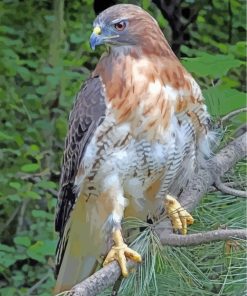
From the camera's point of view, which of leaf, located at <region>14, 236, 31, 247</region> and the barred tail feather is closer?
the barred tail feather

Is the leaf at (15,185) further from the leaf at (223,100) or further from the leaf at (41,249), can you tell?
the leaf at (223,100)

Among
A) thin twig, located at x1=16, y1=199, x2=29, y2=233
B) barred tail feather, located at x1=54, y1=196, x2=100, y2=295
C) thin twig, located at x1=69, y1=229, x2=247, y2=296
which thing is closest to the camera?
thin twig, located at x1=69, y1=229, x2=247, y2=296

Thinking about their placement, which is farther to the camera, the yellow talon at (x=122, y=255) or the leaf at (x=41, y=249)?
the leaf at (x=41, y=249)

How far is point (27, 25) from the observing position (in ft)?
13.4

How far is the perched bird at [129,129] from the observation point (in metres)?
2.13

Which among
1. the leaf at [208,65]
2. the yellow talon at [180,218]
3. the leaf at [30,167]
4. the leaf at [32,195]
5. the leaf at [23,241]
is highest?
the leaf at [208,65]

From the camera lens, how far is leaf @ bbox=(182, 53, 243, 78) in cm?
268

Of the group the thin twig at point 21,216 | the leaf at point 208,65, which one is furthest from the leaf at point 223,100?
the thin twig at point 21,216

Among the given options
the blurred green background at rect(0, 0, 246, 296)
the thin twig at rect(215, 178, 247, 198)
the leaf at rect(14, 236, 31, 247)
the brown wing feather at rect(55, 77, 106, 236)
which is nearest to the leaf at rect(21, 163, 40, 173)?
the blurred green background at rect(0, 0, 246, 296)

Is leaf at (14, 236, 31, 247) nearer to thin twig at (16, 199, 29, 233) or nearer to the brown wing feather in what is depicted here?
thin twig at (16, 199, 29, 233)

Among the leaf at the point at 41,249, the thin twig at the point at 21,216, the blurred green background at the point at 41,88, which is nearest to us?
the leaf at the point at 41,249

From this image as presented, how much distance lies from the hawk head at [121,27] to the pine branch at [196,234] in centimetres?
32

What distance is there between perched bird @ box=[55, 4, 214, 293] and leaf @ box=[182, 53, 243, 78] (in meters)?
0.42

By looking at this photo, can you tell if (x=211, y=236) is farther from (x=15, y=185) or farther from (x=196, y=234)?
(x=15, y=185)
